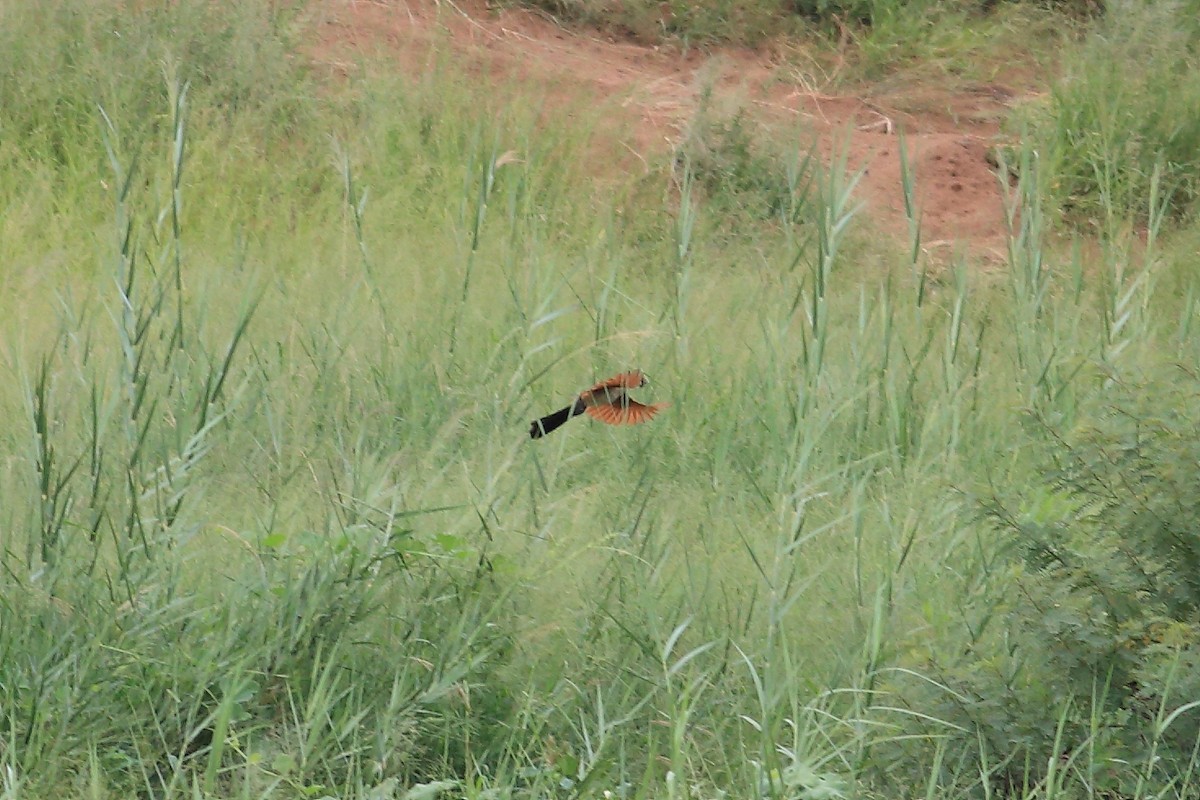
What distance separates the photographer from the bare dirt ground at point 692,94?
5617 mm

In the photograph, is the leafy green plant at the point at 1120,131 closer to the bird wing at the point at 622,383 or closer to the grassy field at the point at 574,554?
the grassy field at the point at 574,554

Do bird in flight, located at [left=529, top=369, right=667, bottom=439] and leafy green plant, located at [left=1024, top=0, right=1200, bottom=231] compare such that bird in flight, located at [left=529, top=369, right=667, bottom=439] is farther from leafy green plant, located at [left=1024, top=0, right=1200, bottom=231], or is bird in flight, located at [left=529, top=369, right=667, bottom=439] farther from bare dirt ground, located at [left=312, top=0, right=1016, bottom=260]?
leafy green plant, located at [left=1024, top=0, right=1200, bottom=231]

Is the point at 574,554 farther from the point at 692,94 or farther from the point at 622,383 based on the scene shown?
the point at 692,94

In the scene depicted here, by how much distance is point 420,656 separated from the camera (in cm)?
216

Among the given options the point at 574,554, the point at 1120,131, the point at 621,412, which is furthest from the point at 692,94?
the point at 574,554

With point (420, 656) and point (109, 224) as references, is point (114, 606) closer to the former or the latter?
point (420, 656)

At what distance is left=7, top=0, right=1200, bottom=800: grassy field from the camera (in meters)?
1.99

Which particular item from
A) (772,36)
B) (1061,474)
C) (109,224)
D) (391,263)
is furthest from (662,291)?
(772,36)

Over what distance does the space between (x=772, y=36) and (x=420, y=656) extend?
231 inches

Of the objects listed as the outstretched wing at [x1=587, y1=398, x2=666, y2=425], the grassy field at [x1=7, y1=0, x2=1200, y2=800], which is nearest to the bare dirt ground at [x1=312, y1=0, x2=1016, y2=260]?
the grassy field at [x1=7, y1=0, x2=1200, y2=800]

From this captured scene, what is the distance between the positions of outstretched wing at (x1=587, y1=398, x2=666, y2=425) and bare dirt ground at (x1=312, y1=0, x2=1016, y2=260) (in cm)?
272

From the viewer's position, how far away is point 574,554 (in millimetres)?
2350

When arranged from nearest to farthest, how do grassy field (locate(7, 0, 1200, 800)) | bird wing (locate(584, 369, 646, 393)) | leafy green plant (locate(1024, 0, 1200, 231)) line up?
1. grassy field (locate(7, 0, 1200, 800))
2. bird wing (locate(584, 369, 646, 393))
3. leafy green plant (locate(1024, 0, 1200, 231))

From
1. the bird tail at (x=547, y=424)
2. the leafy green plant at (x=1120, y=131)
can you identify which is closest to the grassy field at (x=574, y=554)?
the bird tail at (x=547, y=424)
